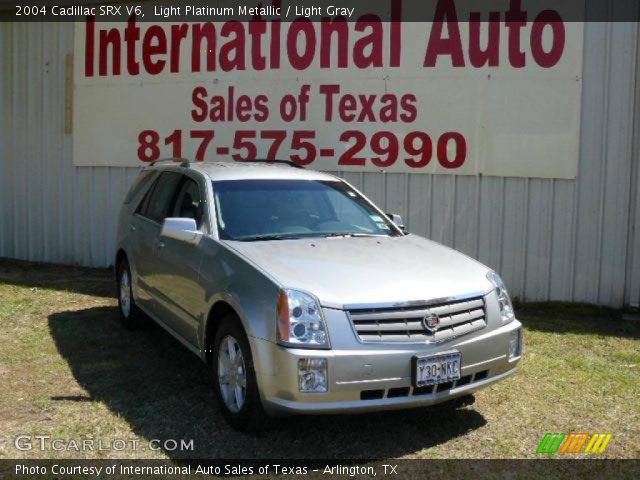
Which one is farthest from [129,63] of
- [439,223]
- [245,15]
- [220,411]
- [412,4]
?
[220,411]

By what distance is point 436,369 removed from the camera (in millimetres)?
4320

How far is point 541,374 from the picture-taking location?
6020mm

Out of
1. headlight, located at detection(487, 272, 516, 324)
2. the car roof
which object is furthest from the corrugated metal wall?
headlight, located at detection(487, 272, 516, 324)

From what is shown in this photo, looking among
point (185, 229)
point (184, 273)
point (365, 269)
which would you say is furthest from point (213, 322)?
point (365, 269)

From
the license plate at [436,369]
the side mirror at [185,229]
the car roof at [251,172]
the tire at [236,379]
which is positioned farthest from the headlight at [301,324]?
the car roof at [251,172]

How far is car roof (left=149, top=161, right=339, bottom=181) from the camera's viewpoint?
592 cm

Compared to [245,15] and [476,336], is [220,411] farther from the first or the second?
[245,15]

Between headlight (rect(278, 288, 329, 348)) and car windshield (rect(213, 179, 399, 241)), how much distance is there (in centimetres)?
110

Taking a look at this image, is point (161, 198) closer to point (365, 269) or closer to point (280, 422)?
point (365, 269)

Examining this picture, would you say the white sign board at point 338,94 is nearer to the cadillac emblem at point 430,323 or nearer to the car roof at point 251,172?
the car roof at point 251,172

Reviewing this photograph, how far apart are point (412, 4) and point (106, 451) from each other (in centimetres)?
637

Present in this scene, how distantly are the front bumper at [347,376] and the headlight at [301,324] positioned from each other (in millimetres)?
45

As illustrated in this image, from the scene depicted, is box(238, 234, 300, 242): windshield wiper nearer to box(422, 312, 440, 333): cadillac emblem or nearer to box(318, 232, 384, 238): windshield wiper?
box(318, 232, 384, 238): windshield wiper

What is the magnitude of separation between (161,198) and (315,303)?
279 cm
